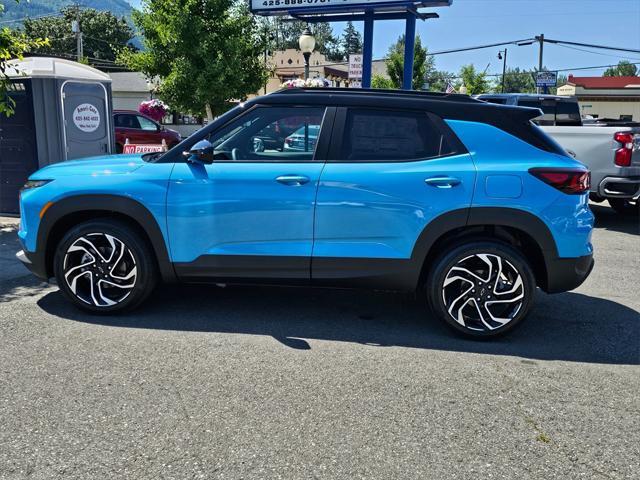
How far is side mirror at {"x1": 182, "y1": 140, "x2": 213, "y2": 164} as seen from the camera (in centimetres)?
440

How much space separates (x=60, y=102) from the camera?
339 inches

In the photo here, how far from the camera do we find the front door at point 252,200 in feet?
14.5

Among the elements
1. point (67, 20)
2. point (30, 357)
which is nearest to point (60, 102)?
point (30, 357)

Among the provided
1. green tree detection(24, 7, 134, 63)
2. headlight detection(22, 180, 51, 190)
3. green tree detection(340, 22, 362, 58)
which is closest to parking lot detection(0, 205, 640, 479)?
headlight detection(22, 180, 51, 190)

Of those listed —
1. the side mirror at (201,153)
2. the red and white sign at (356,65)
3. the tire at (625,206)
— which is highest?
the red and white sign at (356,65)

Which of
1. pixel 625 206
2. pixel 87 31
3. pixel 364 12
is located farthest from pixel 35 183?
pixel 87 31

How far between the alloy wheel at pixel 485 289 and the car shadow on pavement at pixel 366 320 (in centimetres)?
20

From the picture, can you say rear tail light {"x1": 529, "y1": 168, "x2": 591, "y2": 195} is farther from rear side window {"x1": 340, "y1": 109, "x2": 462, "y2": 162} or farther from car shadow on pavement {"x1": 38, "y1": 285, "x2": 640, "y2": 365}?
car shadow on pavement {"x1": 38, "y1": 285, "x2": 640, "y2": 365}

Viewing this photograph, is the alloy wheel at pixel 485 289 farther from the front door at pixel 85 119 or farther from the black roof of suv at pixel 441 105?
the front door at pixel 85 119

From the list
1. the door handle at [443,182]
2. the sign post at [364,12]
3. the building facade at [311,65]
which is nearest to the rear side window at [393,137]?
the door handle at [443,182]

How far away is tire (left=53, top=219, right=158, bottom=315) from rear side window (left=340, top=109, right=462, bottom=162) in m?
1.79

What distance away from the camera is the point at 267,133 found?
4613mm

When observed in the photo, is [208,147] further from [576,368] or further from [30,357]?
[576,368]

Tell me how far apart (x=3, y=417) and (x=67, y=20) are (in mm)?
75461
